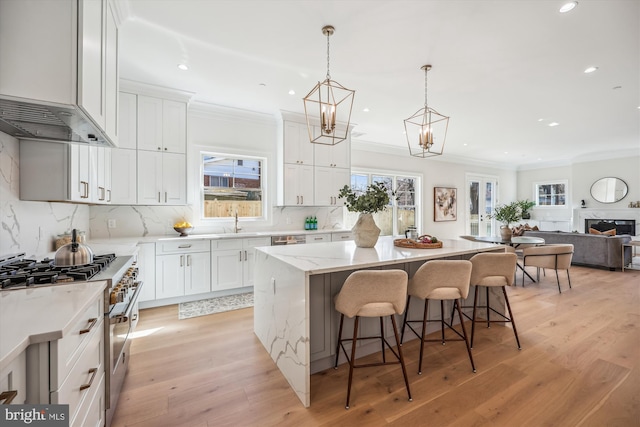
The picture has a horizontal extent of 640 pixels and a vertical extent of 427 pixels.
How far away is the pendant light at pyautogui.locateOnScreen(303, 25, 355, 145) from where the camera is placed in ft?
7.75

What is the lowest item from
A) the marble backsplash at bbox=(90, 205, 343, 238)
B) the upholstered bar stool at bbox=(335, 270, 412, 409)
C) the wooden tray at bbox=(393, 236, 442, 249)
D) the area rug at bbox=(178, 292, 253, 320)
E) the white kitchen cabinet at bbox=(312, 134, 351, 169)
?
the area rug at bbox=(178, 292, 253, 320)

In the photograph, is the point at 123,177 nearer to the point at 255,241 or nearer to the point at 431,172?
the point at 255,241

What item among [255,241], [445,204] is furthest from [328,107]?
[445,204]

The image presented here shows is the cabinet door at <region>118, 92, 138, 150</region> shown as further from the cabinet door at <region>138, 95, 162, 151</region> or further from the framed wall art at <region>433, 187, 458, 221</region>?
the framed wall art at <region>433, 187, 458, 221</region>

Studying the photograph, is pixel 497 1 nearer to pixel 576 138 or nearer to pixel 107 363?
pixel 107 363

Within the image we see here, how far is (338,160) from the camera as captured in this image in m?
5.18

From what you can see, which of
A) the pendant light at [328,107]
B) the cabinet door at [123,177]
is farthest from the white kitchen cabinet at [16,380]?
the cabinet door at [123,177]

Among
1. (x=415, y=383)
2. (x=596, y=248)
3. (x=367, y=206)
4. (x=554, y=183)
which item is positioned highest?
(x=554, y=183)

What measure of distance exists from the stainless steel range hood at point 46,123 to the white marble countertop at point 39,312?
92 cm

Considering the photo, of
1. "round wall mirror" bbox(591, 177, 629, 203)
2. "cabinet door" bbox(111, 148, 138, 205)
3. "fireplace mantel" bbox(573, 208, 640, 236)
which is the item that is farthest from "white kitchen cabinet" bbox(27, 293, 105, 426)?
"round wall mirror" bbox(591, 177, 629, 203)

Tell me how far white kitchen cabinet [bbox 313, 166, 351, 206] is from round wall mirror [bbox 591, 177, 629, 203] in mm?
7781

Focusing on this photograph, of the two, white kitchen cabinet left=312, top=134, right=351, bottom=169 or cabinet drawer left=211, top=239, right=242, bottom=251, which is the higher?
white kitchen cabinet left=312, top=134, right=351, bottom=169

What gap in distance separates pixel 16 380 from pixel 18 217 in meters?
1.71

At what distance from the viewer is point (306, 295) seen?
1753 millimetres
